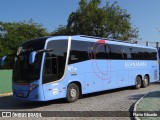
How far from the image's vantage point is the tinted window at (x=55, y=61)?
13648mm

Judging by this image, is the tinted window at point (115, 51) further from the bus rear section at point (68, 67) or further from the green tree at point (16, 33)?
the green tree at point (16, 33)

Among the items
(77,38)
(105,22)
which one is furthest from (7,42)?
(77,38)

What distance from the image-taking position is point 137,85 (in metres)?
21.8

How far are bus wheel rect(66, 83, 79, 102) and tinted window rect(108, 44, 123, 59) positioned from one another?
398cm

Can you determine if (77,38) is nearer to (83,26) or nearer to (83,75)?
(83,75)

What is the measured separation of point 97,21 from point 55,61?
21619mm

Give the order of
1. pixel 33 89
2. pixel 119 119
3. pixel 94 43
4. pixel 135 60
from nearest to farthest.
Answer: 1. pixel 119 119
2. pixel 33 89
3. pixel 94 43
4. pixel 135 60

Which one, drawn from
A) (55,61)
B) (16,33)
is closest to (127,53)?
(55,61)

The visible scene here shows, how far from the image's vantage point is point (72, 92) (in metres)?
15.1

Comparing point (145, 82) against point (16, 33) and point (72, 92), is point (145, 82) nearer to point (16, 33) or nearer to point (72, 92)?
point (72, 92)

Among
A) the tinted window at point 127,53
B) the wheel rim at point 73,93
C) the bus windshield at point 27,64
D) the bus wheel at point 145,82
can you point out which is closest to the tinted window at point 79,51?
the wheel rim at point 73,93

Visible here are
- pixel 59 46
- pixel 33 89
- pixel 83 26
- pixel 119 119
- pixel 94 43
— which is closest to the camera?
pixel 119 119

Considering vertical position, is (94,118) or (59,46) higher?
(59,46)

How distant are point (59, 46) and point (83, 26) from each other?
2097 cm
